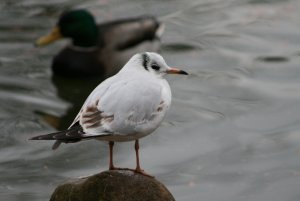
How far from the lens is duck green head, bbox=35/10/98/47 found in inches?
516

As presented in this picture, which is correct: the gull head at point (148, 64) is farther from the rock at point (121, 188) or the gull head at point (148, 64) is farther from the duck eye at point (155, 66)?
the rock at point (121, 188)

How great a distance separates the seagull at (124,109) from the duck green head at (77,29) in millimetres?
6035

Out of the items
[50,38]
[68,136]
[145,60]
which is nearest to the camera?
[68,136]

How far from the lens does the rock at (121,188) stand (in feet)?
23.0

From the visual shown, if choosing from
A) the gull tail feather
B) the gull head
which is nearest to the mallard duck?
the gull head

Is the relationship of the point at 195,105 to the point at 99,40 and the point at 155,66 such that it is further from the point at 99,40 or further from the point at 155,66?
the point at 155,66

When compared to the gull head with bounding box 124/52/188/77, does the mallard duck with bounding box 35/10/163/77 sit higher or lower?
lower

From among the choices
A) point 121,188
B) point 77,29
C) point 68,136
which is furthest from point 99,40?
point 68,136

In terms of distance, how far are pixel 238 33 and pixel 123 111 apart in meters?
6.95

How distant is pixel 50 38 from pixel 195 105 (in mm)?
2806

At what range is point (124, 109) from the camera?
6.84 metres

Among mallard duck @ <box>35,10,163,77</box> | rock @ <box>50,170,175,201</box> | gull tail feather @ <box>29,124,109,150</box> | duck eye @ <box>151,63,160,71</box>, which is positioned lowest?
mallard duck @ <box>35,10,163,77</box>

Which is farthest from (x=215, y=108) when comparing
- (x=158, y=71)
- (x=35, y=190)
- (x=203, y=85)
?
(x=158, y=71)

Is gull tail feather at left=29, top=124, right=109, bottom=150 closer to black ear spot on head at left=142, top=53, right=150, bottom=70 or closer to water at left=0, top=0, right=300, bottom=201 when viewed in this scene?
black ear spot on head at left=142, top=53, right=150, bottom=70
